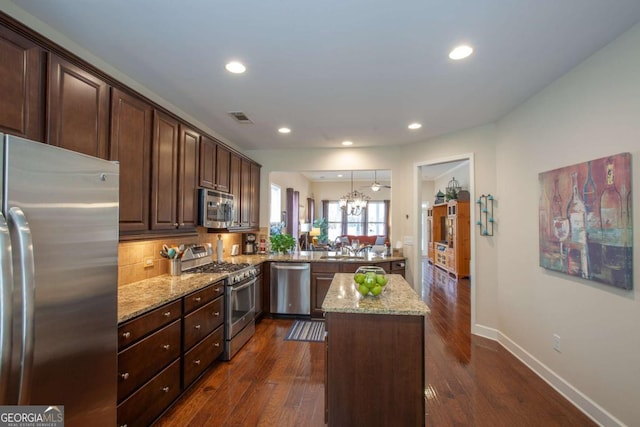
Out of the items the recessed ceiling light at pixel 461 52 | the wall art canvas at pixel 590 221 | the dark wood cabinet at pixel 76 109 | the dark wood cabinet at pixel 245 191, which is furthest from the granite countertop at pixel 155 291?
the wall art canvas at pixel 590 221

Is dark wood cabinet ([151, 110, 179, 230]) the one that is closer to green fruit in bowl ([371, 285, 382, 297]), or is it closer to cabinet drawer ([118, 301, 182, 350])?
cabinet drawer ([118, 301, 182, 350])

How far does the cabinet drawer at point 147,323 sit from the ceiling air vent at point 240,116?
220cm

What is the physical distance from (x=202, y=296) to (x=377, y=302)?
62.7 inches

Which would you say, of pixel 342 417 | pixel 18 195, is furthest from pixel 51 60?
pixel 342 417

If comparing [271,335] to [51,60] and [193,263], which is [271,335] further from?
[51,60]

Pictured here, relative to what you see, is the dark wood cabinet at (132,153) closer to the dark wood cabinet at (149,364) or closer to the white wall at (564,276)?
the dark wood cabinet at (149,364)

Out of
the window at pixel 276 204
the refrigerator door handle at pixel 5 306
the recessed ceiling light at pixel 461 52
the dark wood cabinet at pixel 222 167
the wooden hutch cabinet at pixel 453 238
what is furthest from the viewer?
the window at pixel 276 204

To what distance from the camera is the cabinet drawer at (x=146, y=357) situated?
5.77ft

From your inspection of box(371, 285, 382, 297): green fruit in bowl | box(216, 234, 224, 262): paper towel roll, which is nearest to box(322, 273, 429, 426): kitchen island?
box(371, 285, 382, 297): green fruit in bowl

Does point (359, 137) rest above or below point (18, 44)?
above

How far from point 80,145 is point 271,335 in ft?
9.49

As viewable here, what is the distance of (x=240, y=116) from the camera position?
354 centimetres

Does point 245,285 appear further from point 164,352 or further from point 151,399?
point 151,399

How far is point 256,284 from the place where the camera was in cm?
402
